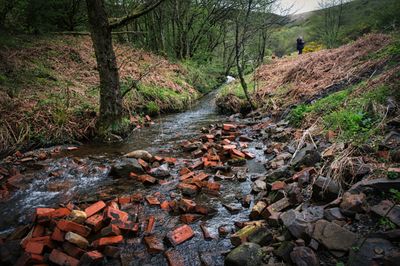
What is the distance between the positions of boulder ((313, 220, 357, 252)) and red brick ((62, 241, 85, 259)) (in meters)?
1.92

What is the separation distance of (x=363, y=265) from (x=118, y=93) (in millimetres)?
5388

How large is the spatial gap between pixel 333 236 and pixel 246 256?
66cm

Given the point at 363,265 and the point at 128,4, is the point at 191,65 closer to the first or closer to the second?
the point at 128,4

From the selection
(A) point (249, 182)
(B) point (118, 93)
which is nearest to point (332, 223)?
(A) point (249, 182)

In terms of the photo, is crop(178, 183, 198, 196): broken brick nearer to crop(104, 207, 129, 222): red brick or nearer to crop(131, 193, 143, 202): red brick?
crop(131, 193, 143, 202): red brick

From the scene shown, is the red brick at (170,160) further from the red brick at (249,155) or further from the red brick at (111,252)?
the red brick at (111,252)

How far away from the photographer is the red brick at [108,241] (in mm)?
2373

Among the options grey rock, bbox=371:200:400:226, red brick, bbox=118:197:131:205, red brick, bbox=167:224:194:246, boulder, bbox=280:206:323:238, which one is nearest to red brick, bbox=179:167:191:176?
red brick, bbox=118:197:131:205

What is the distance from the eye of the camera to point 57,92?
6.90 m

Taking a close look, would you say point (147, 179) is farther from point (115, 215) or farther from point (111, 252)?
point (111, 252)

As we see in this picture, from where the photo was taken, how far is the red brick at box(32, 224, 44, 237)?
8.16ft

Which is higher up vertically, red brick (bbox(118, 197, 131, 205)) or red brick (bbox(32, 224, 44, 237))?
red brick (bbox(32, 224, 44, 237))

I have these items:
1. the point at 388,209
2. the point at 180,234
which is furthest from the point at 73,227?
the point at 388,209

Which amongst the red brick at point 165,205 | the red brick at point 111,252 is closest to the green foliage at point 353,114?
the red brick at point 165,205
